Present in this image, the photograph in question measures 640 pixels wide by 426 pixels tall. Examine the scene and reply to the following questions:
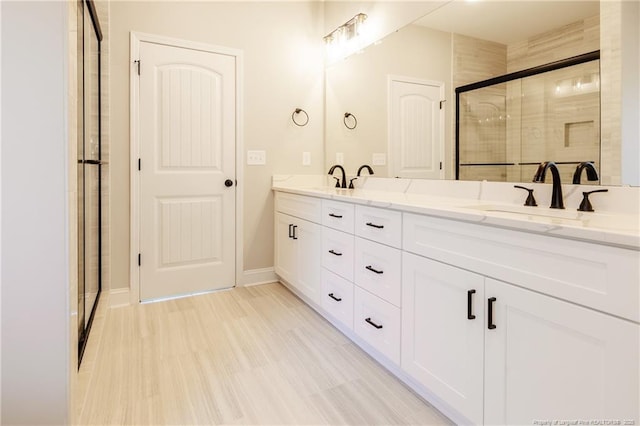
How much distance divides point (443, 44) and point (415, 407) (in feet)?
6.43

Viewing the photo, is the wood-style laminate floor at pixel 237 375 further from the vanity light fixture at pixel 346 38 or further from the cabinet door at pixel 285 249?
the vanity light fixture at pixel 346 38

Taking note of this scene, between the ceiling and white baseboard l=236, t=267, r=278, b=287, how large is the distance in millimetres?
2226

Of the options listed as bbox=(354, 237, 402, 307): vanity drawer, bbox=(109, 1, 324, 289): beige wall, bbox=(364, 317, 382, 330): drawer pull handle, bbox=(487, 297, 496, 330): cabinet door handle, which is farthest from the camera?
bbox=(109, 1, 324, 289): beige wall

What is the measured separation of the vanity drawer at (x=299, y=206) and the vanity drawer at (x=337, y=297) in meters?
0.39

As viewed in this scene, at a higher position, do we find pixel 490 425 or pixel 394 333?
pixel 394 333

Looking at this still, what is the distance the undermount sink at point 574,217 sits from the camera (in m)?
1.04

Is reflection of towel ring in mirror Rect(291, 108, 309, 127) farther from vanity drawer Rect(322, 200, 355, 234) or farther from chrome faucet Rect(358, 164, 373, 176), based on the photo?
vanity drawer Rect(322, 200, 355, 234)

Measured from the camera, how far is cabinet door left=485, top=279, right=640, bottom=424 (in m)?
0.91

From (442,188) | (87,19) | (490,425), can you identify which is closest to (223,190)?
(87,19)

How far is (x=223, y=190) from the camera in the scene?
9.75 feet

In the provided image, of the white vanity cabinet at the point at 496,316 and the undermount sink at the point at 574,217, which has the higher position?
the undermount sink at the point at 574,217

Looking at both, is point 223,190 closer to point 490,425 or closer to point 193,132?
point 193,132

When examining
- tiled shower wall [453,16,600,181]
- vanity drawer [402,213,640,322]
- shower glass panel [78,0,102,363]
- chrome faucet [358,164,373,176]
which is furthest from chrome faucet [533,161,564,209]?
shower glass panel [78,0,102,363]

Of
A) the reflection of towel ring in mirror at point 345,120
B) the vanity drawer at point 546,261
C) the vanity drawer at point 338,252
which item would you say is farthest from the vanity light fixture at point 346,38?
the vanity drawer at point 546,261
